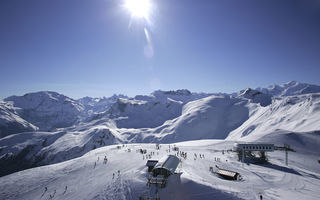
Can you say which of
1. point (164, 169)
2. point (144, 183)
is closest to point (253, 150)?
point (164, 169)

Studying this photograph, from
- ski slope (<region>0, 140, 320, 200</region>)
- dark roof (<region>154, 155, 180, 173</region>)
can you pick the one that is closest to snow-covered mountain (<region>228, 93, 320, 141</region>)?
ski slope (<region>0, 140, 320, 200</region>)

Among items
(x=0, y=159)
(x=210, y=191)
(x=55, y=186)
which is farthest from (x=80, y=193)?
(x=0, y=159)

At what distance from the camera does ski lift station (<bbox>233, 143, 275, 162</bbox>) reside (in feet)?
166

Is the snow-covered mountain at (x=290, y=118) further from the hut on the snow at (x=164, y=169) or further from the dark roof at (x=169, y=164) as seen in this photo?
the hut on the snow at (x=164, y=169)

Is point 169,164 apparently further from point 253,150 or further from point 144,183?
point 253,150

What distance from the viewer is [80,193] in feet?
103

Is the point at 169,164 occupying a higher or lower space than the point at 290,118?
lower

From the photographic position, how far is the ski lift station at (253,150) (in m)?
50.7

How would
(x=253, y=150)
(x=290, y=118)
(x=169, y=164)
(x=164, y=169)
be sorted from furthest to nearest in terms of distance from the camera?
(x=290, y=118)
(x=253, y=150)
(x=169, y=164)
(x=164, y=169)

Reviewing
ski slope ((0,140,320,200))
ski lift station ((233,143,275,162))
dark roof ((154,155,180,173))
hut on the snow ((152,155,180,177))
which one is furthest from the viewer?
ski lift station ((233,143,275,162))

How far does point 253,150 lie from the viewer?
50875 millimetres

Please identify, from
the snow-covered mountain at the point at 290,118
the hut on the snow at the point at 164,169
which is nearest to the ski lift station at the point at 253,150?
the hut on the snow at the point at 164,169

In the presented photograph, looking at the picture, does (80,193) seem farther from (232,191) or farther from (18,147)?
(18,147)

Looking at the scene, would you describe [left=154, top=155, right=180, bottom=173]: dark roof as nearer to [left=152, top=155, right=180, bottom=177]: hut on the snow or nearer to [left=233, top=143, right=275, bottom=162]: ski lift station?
[left=152, top=155, right=180, bottom=177]: hut on the snow
